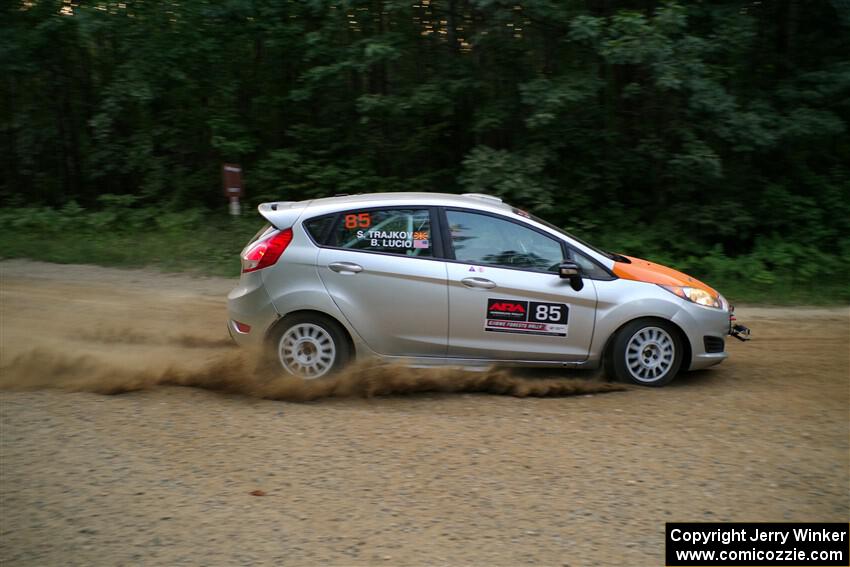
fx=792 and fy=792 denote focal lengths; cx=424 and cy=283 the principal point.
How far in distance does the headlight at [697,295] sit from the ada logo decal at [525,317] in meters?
0.99

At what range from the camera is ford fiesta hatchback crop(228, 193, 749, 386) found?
6918mm

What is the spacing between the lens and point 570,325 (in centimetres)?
696

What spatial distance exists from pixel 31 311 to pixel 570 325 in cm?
665

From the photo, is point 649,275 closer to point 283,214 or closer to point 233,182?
point 283,214

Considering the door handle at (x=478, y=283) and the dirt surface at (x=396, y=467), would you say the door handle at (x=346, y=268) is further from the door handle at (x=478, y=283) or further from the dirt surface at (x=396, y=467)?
the dirt surface at (x=396, y=467)

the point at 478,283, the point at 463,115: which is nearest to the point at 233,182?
the point at 463,115

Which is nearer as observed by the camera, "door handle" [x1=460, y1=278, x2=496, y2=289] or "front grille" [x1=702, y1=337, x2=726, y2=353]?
"door handle" [x1=460, y1=278, x2=496, y2=289]

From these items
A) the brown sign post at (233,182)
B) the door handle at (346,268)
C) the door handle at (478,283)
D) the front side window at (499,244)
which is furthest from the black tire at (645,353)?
the brown sign post at (233,182)

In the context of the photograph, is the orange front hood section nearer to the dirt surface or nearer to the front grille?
the front grille

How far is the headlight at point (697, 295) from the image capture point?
7.12 meters

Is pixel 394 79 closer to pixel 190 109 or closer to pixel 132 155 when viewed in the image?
pixel 190 109

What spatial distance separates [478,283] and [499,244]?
0.43 meters

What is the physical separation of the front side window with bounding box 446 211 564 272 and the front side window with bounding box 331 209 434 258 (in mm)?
257

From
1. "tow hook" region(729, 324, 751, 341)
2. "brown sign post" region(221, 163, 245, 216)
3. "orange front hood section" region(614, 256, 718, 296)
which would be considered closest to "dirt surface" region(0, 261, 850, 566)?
"tow hook" region(729, 324, 751, 341)
